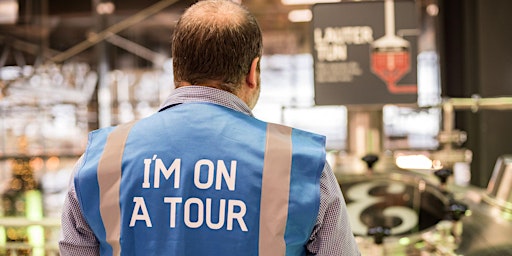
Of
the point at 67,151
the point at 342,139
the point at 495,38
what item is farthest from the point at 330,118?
the point at 67,151

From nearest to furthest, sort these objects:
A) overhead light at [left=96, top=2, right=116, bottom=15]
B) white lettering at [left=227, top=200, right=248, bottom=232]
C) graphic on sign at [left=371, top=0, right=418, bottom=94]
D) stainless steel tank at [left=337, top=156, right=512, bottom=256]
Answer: white lettering at [left=227, top=200, right=248, bottom=232] → stainless steel tank at [left=337, top=156, right=512, bottom=256] → graphic on sign at [left=371, top=0, right=418, bottom=94] → overhead light at [left=96, top=2, right=116, bottom=15]

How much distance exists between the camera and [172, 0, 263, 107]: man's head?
0.85 m

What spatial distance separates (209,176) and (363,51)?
1931 millimetres

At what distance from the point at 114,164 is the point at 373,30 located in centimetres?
196

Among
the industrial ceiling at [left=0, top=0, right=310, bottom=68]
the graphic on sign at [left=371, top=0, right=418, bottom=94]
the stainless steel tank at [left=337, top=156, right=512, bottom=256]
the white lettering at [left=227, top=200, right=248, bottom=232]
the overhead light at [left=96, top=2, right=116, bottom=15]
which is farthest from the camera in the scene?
the industrial ceiling at [left=0, top=0, right=310, bottom=68]

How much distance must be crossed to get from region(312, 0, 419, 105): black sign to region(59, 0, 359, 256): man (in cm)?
179

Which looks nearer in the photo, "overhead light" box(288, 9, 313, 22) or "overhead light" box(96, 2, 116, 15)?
"overhead light" box(288, 9, 313, 22)

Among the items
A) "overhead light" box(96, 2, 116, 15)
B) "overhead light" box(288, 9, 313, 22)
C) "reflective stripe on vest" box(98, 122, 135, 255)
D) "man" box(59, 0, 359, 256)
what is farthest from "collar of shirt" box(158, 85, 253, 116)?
"overhead light" box(96, 2, 116, 15)

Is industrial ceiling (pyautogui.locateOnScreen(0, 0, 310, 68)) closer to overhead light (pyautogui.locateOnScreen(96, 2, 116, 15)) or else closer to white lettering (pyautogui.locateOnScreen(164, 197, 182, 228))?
overhead light (pyautogui.locateOnScreen(96, 2, 116, 15))

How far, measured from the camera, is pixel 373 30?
2.63 meters

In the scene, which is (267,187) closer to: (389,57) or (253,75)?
(253,75)

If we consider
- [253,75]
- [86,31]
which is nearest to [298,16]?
[86,31]

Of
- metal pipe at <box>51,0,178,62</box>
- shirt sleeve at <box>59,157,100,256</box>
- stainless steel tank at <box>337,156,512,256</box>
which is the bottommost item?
stainless steel tank at <box>337,156,512,256</box>

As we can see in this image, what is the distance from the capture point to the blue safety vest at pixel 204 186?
32.2 inches
